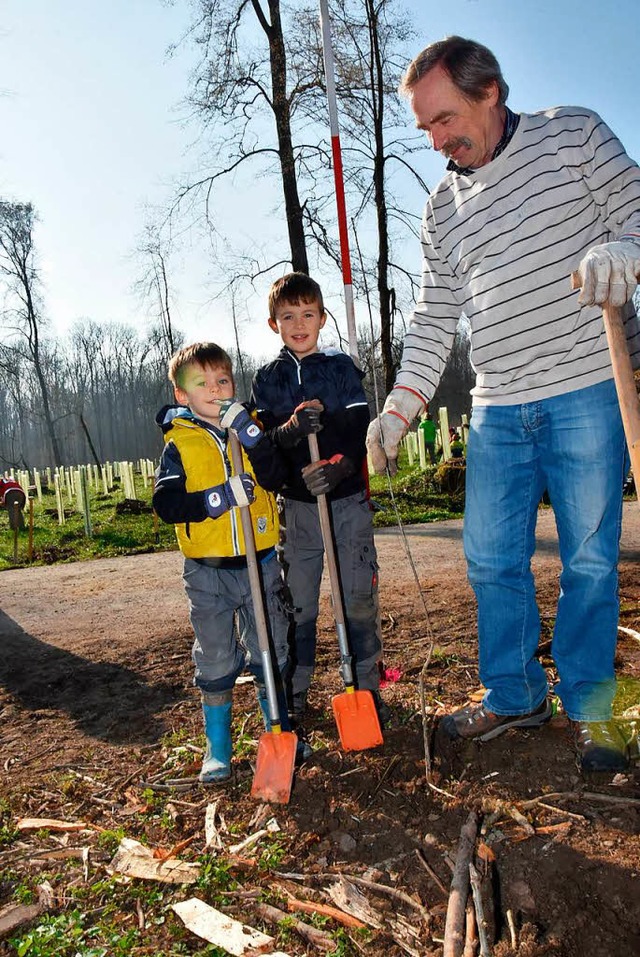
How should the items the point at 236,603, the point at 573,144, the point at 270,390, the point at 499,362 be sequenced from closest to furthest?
the point at 573,144 < the point at 499,362 < the point at 236,603 < the point at 270,390

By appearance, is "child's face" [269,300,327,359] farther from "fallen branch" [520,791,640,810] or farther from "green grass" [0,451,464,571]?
"green grass" [0,451,464,571]

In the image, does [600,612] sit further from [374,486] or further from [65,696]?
[374,486]

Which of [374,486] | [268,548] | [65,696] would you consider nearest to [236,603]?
[268,548]

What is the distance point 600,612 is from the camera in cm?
259

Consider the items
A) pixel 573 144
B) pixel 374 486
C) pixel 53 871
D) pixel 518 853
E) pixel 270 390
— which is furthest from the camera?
pixel 374 486

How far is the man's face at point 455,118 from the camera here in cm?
252

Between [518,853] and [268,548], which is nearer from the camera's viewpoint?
[518,853]

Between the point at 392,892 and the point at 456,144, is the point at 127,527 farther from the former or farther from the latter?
the point at 392,892

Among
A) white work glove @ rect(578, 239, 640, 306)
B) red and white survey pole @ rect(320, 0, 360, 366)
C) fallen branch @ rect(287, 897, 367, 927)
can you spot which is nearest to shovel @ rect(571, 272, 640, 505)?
white work glove @ rect(578, 239, 640, 306)

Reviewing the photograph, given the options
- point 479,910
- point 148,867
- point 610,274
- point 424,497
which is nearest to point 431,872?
point 479,910

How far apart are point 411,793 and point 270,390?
183 centimetres

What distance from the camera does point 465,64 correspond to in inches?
97.8

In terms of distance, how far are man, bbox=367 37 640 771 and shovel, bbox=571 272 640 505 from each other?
455 mm

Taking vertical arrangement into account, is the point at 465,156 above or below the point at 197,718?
above
